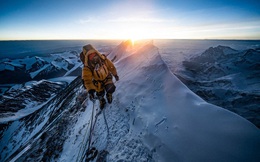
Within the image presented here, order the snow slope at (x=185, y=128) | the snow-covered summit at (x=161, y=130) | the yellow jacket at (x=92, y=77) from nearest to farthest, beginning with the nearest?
the snow slope at (x=185, y=128), the snow-covered summit at (x=161, y=130), the yellow jacket at (x=92, y=77)

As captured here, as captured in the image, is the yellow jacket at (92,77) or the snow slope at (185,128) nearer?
the snow slope at (185,128)

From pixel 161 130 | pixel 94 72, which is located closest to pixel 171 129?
pixel 161 130

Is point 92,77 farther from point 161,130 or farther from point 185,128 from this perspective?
point 185,128

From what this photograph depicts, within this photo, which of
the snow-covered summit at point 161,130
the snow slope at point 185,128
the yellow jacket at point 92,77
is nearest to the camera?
the snow slope at point 185,128

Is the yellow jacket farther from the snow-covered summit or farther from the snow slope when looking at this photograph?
the snow slope

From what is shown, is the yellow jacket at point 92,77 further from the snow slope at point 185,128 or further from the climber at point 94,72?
the snow slope at point 185,128

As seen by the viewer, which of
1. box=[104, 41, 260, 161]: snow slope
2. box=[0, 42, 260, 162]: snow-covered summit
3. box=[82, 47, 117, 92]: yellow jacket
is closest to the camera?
box=[104, 41, 260, 161]: snow slope

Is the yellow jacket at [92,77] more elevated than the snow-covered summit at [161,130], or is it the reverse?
the yellow jacket at [92,77]

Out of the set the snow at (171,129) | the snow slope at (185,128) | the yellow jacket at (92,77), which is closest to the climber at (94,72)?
the yellow jacket at (92,77)

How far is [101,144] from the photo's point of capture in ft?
18.3

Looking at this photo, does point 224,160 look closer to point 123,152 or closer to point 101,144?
point 123,152

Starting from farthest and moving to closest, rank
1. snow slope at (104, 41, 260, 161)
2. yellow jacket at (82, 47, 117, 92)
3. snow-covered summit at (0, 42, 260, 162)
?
yellow jacket at (82, 47, 117, 92) → snow-covered summit at (0, 42, 260, 162) → snow slope at (104, 41, 260, 161)

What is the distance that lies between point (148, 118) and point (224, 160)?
8.80 feet

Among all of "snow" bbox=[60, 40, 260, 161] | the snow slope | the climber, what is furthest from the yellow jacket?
the snow slope
